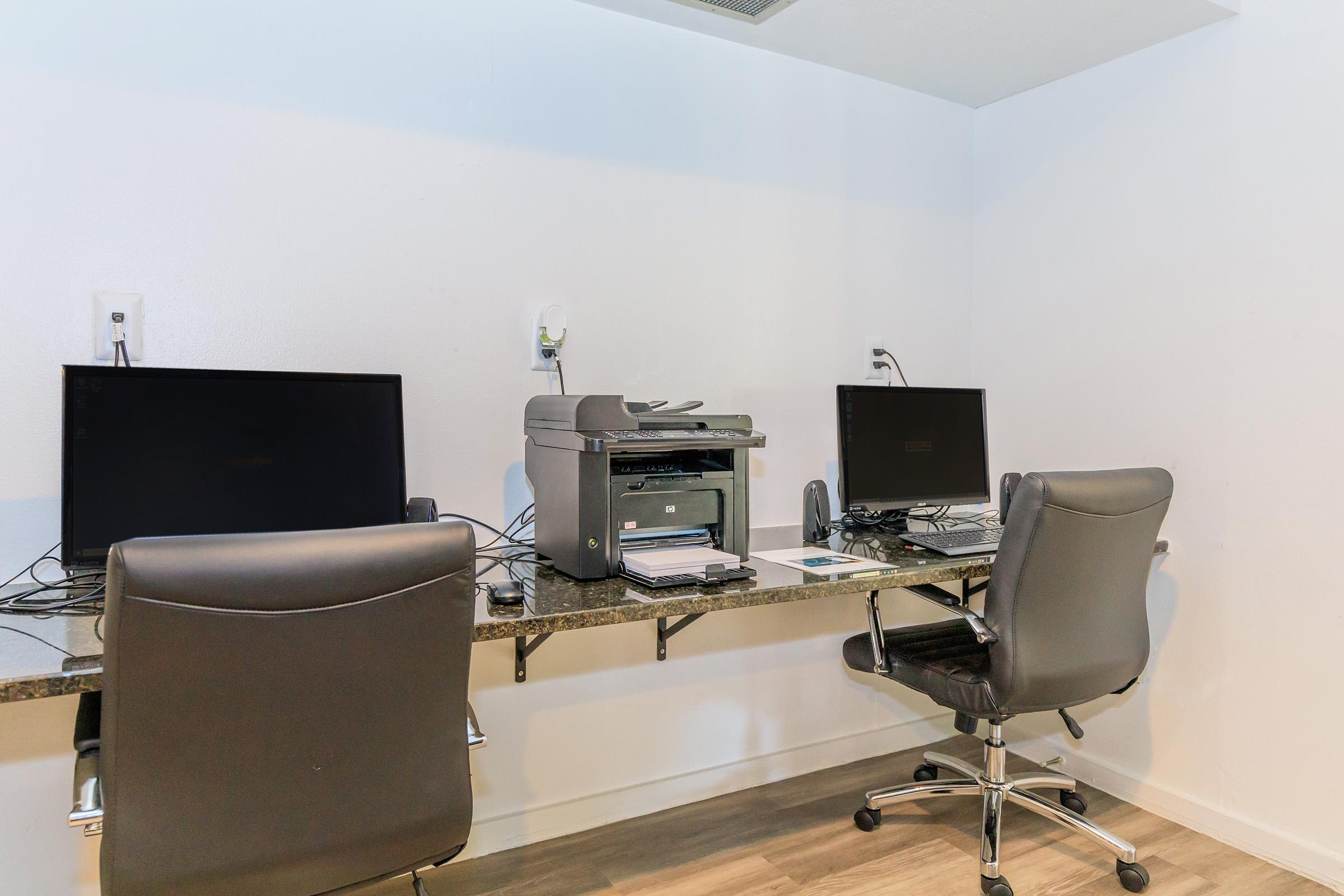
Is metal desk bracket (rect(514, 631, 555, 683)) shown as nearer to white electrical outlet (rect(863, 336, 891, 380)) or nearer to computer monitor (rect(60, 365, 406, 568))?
computer monitor (rect(60, 365, 406, 568))

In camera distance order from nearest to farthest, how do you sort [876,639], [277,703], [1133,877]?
[277,703]
[1133,877]
[876,639]

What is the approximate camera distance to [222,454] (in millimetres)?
1801

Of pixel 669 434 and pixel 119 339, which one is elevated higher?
pixel 119 339

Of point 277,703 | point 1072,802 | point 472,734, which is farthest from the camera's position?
point 1072,802

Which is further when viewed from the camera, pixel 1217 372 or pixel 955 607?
pixel 1217 372

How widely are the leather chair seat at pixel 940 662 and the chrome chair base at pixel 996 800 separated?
0.70 feet

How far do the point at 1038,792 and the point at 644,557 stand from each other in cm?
173

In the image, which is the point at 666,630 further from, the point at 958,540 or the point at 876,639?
the point at 958,540

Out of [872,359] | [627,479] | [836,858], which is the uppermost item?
[872,359]

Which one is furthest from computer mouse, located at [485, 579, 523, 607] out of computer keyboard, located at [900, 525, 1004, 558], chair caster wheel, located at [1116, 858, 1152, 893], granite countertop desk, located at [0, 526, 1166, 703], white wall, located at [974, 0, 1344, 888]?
white wall, located at [974, 0, 1344, 888]

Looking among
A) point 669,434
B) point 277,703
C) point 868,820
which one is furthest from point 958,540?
point 277,703

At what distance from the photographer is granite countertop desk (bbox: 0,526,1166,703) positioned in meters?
1.28

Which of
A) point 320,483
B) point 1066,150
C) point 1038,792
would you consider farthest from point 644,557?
point 1066,150

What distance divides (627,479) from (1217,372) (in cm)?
178
